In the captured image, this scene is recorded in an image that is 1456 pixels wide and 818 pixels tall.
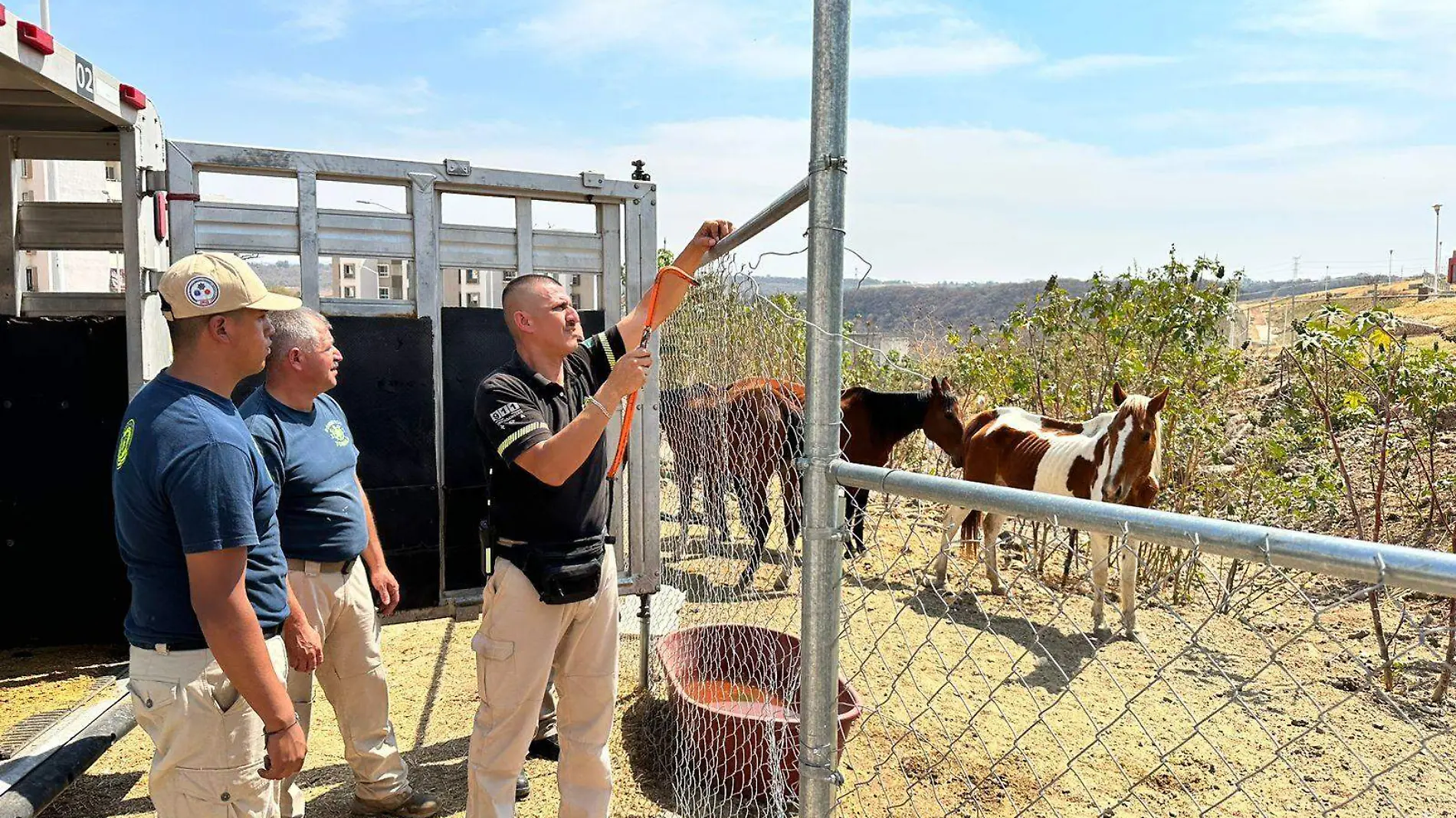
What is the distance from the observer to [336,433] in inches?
138

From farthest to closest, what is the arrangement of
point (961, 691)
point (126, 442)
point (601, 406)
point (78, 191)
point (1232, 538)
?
point (78, 191)
point (961, 691)
point (601, 406)
point (126, 442)
point (1232, 538)

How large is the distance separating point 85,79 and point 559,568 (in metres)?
2.96

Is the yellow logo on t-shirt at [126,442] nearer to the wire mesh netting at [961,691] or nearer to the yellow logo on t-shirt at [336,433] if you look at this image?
the yellow logo on t-shirt at [336,433]

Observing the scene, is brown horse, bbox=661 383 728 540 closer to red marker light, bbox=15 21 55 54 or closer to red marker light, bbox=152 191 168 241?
red marker light, bbox=152 191 168 241

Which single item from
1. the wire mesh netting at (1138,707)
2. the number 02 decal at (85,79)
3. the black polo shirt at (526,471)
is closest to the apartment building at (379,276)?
the number 02 decal at (85,79)

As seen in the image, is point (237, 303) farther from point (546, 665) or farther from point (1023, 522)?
point (1023, 522)

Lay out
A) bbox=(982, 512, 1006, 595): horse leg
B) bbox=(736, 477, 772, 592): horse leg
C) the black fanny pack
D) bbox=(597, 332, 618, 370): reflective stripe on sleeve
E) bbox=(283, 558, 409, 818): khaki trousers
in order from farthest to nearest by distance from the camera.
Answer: bbox=(982, 512, 1006, 595): horse leg < bbox=(736, 477, 772, 592): horse leg < bbox=(283, 558, 409, 818): khaki trousers < bbox=(597, 332, 618, 370): reflective stripe on sleeve < the black fanny pack

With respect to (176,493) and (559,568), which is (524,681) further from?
(176,493)

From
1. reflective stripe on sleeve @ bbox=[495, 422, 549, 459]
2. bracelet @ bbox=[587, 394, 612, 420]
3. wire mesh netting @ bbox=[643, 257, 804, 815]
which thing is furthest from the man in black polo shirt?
wire mesh netting @ bbox=[643, 257, 804, 815]

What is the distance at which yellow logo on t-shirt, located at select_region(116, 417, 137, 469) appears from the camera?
7.17 ft

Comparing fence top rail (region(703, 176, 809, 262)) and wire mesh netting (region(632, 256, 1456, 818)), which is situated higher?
fence top rail (region(703, 176, 809, 262))

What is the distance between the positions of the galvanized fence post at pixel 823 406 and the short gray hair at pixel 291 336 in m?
2.11

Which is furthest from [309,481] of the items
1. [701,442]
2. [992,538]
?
[992,538]

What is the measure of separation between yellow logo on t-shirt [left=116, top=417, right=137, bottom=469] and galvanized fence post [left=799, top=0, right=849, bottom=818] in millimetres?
1629
